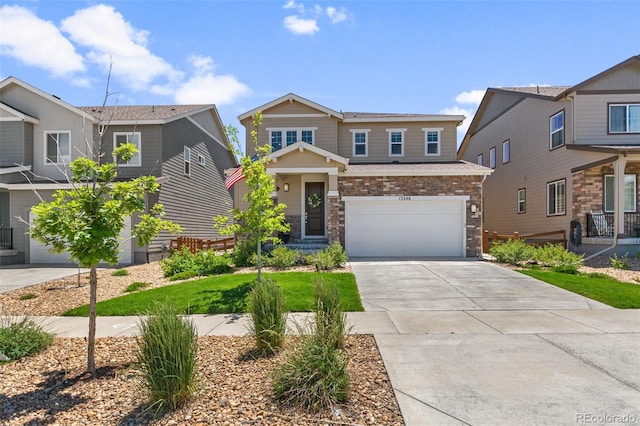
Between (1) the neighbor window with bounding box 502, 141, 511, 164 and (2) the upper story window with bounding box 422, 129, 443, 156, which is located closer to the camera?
(2) the upper story window with bounding box 422, 129, 443, 156

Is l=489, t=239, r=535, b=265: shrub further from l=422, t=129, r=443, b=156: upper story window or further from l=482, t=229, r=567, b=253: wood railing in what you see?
l=422, t=129, r=443, b=156: upper story window

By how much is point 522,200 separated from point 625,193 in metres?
4.96

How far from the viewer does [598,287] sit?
9.41 meters

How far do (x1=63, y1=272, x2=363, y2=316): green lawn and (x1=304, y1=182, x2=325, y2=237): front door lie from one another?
21.3 ft

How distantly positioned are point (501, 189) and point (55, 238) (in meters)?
23.0

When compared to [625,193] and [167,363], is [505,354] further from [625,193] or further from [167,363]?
[625,193]

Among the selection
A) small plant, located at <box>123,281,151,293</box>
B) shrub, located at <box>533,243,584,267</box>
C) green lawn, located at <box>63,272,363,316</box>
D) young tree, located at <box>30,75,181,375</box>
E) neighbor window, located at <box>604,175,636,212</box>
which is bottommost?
small plant, located at <box>123,281,151,293</box>

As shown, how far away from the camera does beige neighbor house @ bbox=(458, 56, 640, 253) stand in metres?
14.6

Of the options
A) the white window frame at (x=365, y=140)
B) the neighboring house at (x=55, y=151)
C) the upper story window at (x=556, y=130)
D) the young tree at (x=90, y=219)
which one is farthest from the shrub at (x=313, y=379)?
the upper story window at (x=556, y=130)

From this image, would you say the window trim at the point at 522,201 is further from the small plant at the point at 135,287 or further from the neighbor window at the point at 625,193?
the small plant at the point at 135,287

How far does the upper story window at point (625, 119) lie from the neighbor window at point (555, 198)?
290 cm

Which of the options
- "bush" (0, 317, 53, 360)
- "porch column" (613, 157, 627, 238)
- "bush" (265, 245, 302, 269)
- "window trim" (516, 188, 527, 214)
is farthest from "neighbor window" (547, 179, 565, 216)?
"bush" (0, 317, 53, 360)

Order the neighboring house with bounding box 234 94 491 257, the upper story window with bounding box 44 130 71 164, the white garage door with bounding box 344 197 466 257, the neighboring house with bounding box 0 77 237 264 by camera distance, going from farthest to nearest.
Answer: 1. the upper story window with bounding box 44 130 71 164
2. the neighboring house with bounding box 0 77 237 264
3. the white garage door with bounding box 344 197 466 257
4. the neighboring house with bounding box 234 94 491 257

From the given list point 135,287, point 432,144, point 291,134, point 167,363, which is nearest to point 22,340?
point 167,363
